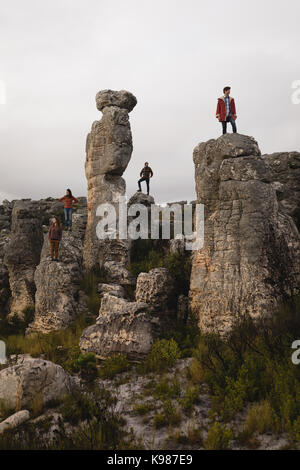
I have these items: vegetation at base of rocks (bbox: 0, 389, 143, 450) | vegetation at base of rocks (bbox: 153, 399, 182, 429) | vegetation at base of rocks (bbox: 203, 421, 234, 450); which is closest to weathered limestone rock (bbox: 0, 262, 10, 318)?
vegetation at base of rocks (bbox: 0, 389, 143, 450)

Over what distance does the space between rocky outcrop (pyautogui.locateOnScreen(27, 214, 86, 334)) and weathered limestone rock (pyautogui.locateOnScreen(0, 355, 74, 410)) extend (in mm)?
4324

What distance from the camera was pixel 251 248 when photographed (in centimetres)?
981

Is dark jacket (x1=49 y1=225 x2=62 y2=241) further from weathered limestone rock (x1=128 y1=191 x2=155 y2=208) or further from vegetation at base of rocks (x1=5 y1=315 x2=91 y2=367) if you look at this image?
weathered limestone rock (x1=128 y1=191 x2=155 y2=208)

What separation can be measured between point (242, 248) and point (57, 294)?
6.69 metres

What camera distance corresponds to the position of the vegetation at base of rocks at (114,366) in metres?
8.88

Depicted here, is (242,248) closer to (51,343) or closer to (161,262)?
(161,262)

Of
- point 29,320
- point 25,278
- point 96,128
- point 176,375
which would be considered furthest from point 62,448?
point 96,128

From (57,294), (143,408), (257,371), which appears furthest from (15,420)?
(57,294)

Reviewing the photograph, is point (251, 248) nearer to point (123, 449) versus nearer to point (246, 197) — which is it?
point (246, 197)

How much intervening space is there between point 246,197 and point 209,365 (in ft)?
15.4

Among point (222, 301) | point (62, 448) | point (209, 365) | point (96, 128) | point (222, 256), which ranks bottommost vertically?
point (62, 448)

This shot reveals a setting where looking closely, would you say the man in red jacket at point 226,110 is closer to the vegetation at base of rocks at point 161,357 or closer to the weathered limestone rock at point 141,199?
the vegetation at base of rocks at point 161,357

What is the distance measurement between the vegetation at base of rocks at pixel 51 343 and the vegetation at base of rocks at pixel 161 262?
3341 millimetres

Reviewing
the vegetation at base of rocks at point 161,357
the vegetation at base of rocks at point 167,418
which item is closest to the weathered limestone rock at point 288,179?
the vegetation at base of rocks at point 161,357
